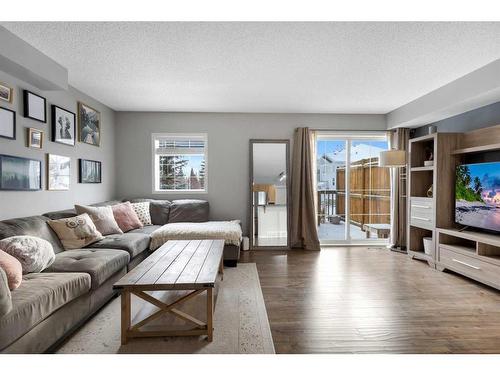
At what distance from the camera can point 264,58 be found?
9.14ft

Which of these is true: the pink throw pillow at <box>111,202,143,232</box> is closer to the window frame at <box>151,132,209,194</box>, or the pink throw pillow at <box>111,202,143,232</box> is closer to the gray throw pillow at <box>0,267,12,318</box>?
the window frame at <box>151,132,209,194</box>

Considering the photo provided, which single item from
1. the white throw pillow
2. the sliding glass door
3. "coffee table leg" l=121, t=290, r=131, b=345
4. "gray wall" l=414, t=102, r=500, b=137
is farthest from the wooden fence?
Answer: the white throw pillow

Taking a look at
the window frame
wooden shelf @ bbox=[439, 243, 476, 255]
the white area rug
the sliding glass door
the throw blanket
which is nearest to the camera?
the white area rug

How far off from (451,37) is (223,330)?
3.00 metres

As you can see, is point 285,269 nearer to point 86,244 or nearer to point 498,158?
point 86,244

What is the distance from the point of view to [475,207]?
3.35 meters

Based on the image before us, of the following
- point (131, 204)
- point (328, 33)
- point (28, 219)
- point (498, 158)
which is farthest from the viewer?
point (131, 204)

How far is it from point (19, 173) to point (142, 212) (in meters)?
1.83

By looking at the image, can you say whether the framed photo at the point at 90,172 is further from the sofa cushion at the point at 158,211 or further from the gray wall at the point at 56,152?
the sofa cushion at the point at 158,211

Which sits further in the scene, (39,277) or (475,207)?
(475,207)

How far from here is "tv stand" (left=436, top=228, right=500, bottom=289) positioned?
9.69 ft

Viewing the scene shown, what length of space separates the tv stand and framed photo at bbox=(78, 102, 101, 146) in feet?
16.4

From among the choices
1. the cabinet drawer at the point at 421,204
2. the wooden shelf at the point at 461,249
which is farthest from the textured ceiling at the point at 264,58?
the wooden shelf at the point at 461,249

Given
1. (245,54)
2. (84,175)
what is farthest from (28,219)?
(245,54)
